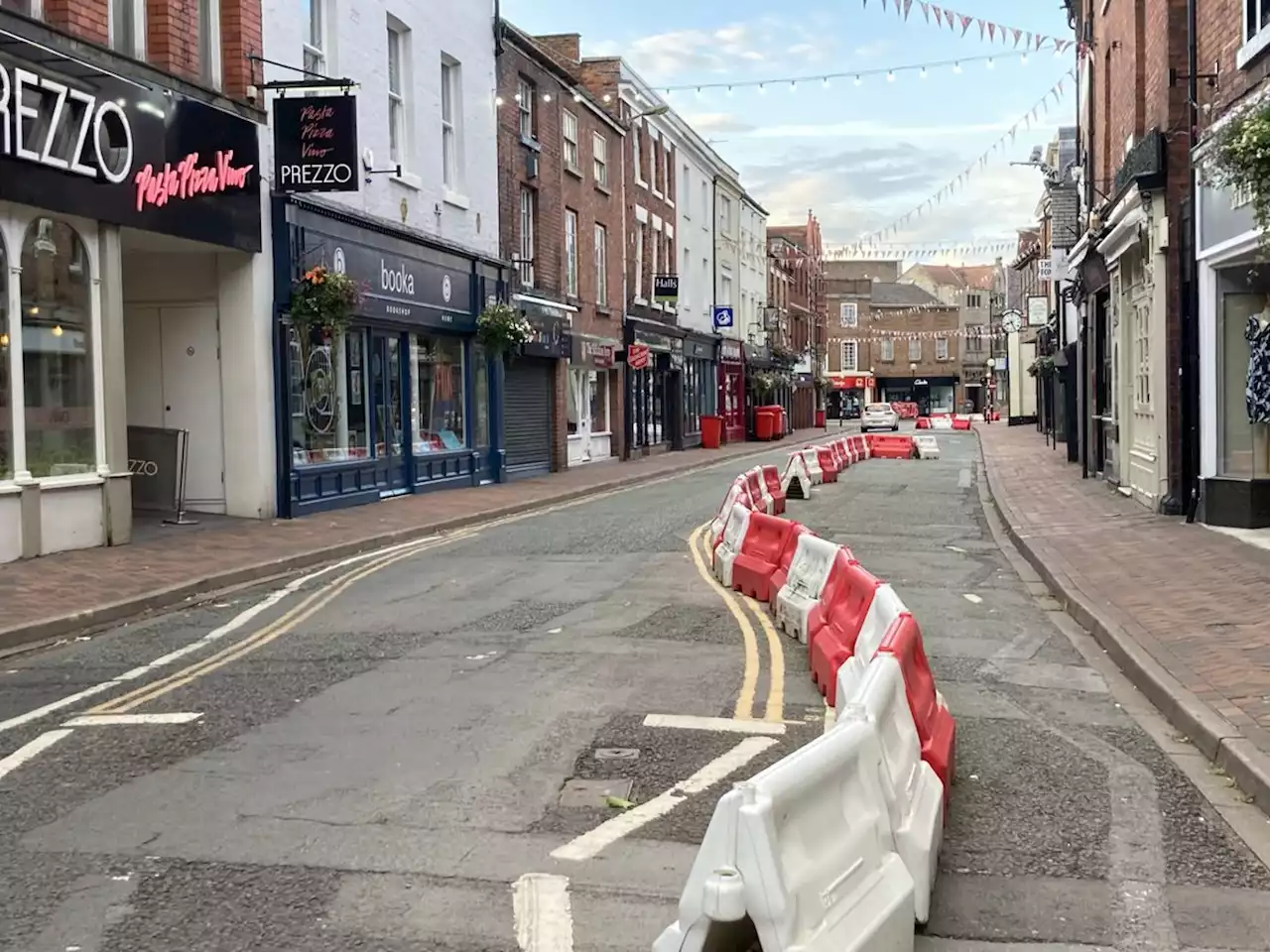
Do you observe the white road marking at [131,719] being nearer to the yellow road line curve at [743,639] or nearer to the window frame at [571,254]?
the yellow road line curve at [743,639]

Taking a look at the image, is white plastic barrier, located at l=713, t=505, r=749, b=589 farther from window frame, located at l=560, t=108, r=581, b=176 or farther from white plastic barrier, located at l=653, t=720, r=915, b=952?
window frame, located at l=560, t=108, r=581, b=176

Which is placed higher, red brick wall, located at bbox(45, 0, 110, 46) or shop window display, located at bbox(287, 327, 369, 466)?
red brick wall, located at bbox(45, 0, 110, 46)

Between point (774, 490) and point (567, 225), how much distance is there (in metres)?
13.1

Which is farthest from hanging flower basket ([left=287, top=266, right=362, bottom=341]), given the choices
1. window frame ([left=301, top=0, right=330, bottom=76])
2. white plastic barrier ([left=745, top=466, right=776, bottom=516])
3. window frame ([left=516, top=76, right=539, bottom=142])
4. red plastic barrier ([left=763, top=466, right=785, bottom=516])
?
window frame ([left=516, top=76, right=539, bottom=142])

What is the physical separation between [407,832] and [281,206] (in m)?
13.1

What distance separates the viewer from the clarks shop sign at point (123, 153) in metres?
11.7

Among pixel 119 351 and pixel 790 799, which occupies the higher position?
pixel 119 351

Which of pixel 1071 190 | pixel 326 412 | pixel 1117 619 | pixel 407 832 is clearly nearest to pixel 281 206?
pixel 326 412

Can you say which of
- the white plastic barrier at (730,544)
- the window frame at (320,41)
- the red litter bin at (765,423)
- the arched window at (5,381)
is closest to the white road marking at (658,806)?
the white plastic barrier at (730,544)

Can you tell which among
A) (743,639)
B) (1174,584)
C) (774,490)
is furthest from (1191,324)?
(743,639)

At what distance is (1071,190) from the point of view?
28.9m

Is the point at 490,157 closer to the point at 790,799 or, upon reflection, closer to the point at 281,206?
the point at 281,206

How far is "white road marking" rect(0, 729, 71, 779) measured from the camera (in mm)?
5719

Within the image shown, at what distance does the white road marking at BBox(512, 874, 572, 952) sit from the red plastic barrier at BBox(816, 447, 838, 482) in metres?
20.0
